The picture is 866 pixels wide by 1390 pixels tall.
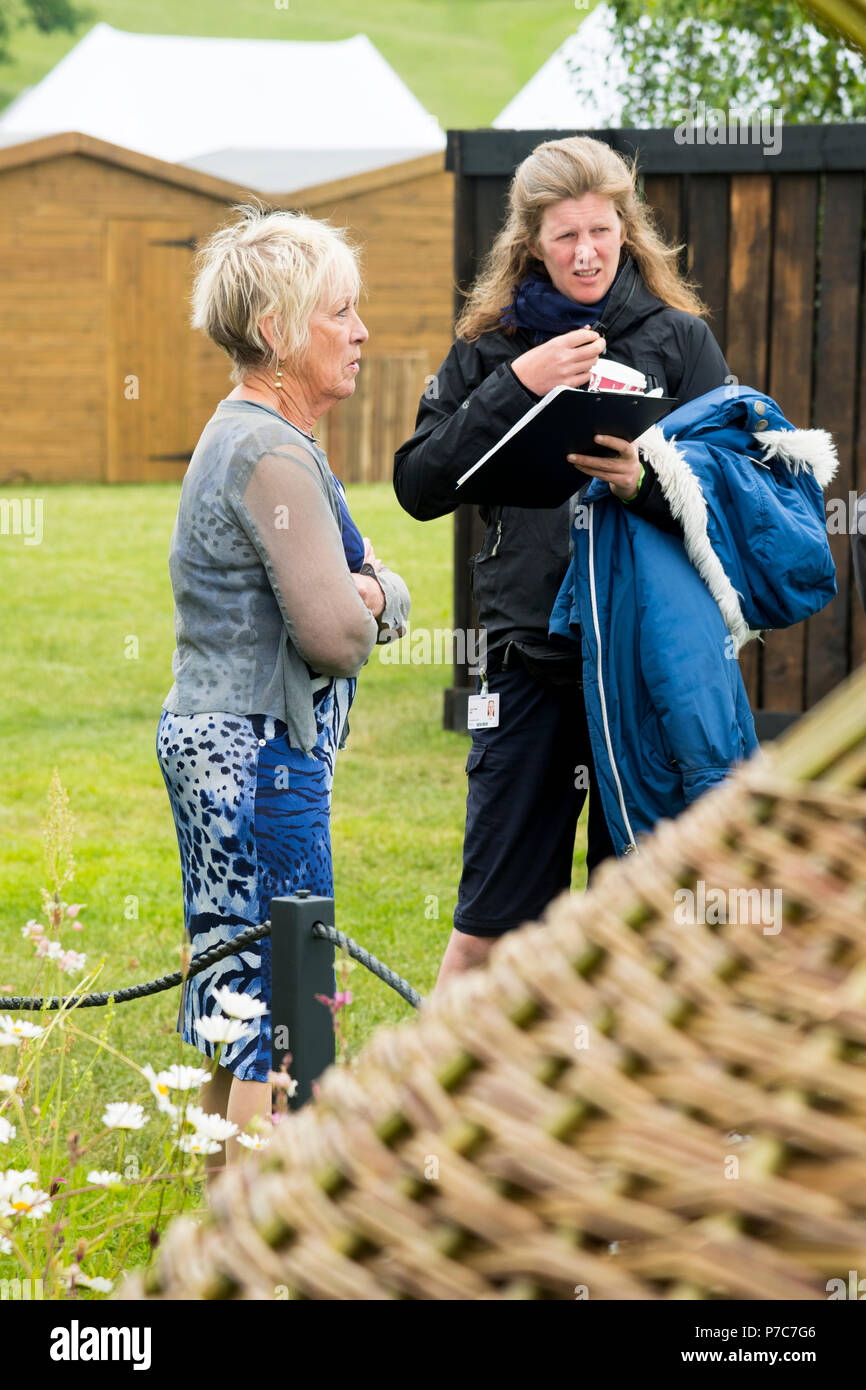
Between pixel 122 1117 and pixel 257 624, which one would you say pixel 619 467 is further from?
pixel 122 1117

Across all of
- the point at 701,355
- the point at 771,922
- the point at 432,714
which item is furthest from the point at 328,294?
the point at 432,714

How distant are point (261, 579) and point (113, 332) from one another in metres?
19.9

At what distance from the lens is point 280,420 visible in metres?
2.77

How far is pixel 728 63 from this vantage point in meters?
12.2

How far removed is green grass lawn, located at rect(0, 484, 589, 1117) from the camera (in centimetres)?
482

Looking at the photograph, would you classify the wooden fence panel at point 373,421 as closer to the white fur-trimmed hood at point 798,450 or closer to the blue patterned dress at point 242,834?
the white fur-trimmed hood at point 798,450

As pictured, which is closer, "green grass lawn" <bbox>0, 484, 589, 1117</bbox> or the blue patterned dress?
the blue patterned dress

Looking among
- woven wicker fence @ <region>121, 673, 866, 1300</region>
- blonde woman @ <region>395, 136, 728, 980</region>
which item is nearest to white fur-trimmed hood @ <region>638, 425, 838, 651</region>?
blonde woman @ <region>395, 136, 728, 980</region>

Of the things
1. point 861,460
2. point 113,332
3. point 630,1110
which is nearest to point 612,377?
point 630,1110

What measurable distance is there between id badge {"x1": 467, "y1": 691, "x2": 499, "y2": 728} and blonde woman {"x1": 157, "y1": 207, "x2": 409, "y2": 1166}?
0.55 m

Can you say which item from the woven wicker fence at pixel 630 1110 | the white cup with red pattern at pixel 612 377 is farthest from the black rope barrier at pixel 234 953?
the woven wicker fence at pixel 630 1110

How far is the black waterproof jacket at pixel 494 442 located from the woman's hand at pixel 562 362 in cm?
10

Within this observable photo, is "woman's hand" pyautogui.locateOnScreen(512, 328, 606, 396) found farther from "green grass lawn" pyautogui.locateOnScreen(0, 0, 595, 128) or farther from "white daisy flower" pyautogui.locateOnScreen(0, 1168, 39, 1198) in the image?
"green grass lawn" pyautogui.locateOnScreen(0, 0, 595, 128)

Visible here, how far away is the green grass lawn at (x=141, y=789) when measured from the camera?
4.82 metres
